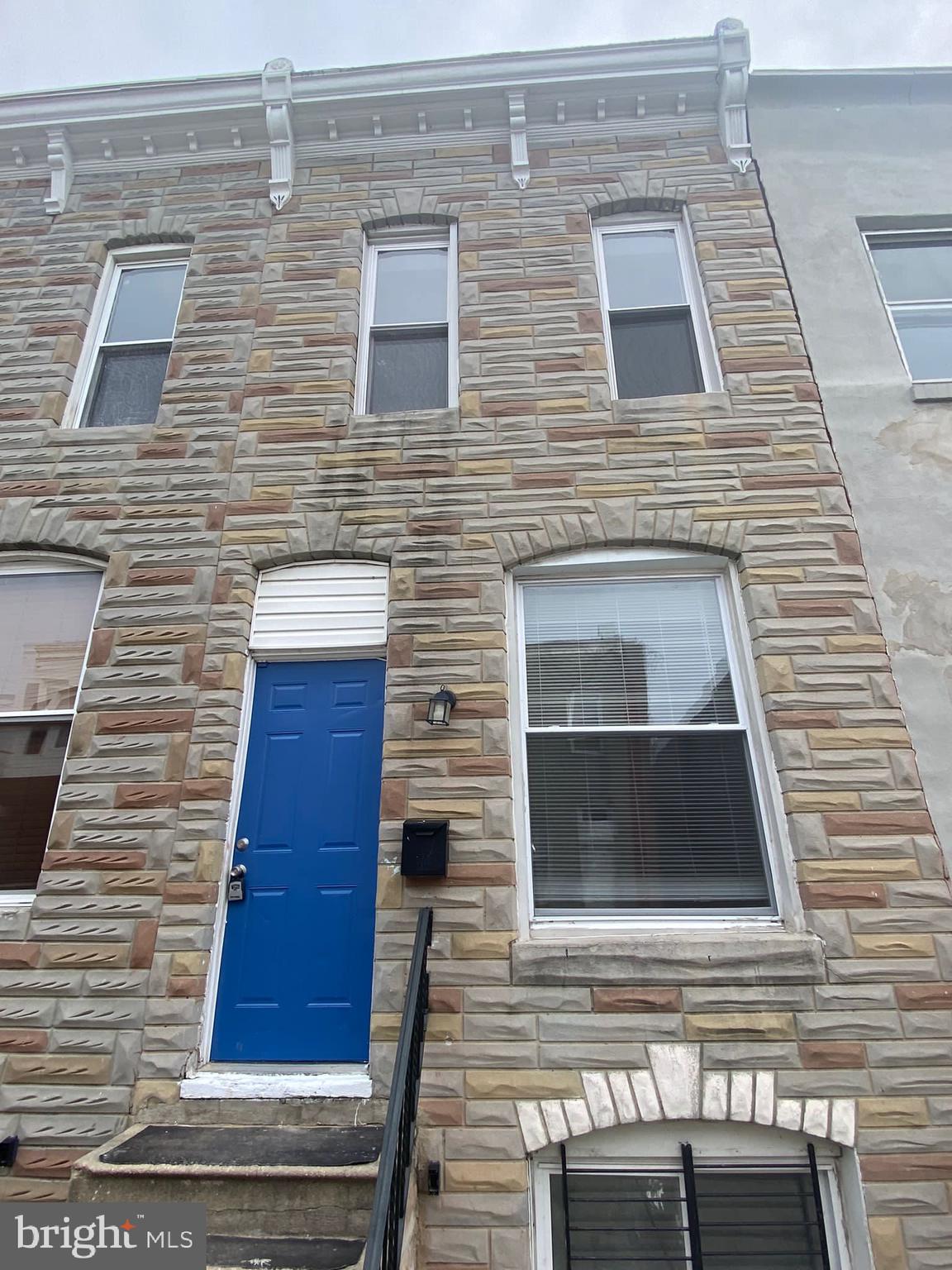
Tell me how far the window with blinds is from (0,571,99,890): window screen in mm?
2821

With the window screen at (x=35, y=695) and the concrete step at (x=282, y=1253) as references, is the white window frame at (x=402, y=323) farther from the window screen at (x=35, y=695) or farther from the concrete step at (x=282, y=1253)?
the concrete step at (x=282, y=1253)

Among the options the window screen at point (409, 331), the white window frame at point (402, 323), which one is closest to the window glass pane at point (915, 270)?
the white window frame at point (402, 323)

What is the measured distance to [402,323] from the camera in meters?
5.98

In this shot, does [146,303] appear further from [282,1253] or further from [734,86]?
[282,1253]

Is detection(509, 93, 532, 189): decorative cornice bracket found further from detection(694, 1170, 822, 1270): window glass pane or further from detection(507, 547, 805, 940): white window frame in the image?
detection(694, 1170, 822, 1270): window glass pane

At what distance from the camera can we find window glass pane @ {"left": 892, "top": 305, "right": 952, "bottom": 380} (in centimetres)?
548

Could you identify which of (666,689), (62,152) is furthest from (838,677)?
(62,152)

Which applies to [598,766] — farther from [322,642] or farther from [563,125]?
[563,125]

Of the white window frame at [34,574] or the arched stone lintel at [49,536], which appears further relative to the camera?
the arched stone lintel at [49,536]

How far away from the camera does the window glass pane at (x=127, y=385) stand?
18.9ft

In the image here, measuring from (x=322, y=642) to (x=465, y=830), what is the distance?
1.47 meters

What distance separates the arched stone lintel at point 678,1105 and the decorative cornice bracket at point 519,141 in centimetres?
633
